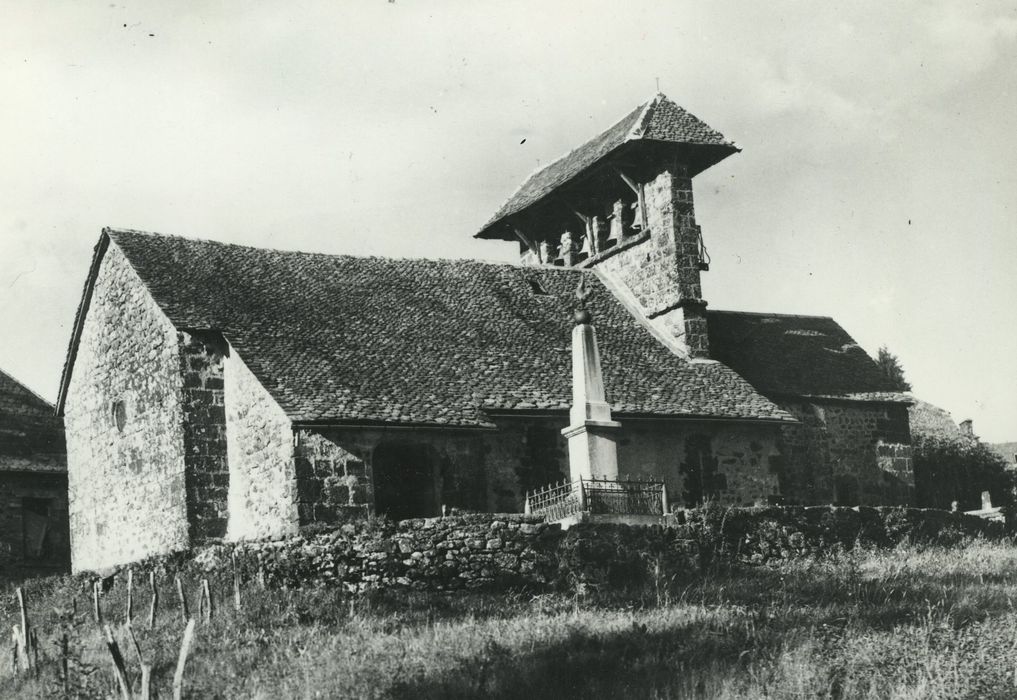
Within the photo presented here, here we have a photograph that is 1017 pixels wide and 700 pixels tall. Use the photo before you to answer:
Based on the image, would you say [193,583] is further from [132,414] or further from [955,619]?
[955,619]

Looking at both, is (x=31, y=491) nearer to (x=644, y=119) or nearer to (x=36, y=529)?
(x=36, y=529)

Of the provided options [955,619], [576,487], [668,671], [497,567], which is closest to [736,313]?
[576,487]

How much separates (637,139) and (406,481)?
34.4 feet

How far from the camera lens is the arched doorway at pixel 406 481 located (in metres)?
23.4

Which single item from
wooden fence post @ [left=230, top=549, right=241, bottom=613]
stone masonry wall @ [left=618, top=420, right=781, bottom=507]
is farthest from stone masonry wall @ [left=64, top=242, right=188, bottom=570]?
stone masonry wall @ [left=618, top=420, right=781, bottom=507]

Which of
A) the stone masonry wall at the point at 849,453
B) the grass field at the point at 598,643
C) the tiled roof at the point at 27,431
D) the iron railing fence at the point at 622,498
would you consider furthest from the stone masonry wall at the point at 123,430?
the stone masonry wall at the point at 849,453

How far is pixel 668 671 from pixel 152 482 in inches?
563

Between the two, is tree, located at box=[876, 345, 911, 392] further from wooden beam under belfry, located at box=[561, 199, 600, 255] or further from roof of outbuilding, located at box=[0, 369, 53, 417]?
roof of outbuilding, located at box=[0, 369, 53, 417]

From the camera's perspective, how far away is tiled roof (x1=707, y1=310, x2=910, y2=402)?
99.0ft

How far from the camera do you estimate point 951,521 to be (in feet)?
75.7

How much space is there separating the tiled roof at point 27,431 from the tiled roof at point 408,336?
6.18 metres

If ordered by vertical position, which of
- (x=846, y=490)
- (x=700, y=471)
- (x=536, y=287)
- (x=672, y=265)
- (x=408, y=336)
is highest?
(x=672, y=265)

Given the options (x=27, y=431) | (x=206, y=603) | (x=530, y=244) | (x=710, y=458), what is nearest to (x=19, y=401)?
(x=27, y=431)

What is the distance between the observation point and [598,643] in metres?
14.5
